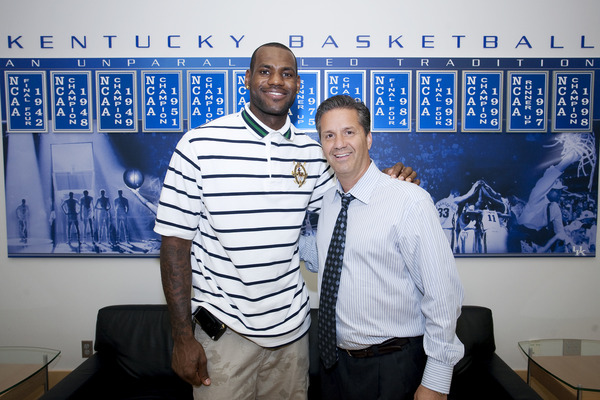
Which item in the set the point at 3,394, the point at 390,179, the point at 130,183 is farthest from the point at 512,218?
the point at 3,394

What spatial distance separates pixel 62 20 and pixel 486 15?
8.77 feet

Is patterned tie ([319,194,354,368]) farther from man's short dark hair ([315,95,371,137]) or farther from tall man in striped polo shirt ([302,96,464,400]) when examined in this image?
man's short dark hair ([315,95,371,137])

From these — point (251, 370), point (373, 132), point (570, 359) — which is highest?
point (373, 132)

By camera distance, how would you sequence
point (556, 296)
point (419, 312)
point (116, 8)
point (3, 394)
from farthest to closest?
point (556, 296), point (116, 8), point (3, 394), point (419, 312)

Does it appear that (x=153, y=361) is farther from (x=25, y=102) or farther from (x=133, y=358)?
(x=25, y=102)

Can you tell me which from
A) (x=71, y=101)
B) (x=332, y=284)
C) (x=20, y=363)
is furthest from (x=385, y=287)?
(x=71, y=101)

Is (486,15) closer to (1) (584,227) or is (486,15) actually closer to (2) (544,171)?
Answer: (2) (544,171)

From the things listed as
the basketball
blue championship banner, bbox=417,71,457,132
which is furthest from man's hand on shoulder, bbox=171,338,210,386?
blue championship banner, bbox=417,71,457,132

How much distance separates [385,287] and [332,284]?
189 millimetres

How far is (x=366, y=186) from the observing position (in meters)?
1.25

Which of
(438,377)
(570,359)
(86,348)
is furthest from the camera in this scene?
(86,348)

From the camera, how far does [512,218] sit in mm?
2248

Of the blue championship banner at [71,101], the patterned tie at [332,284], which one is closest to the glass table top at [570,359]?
the patterned tie at [332,284]

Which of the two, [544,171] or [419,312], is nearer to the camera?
[419,312]
